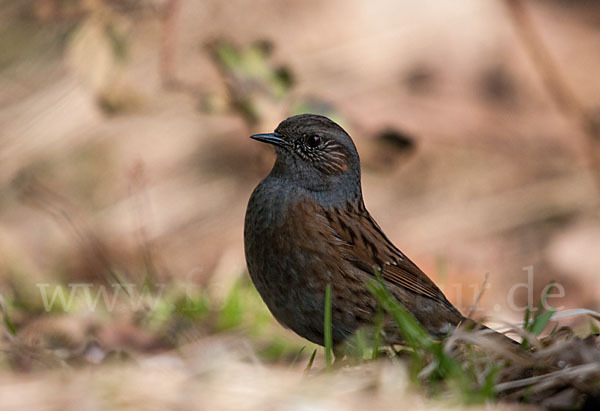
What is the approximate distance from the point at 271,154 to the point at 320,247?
5.04 feet

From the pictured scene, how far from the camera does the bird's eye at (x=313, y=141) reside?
4781mm

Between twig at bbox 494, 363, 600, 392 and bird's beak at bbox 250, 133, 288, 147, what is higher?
bird's beak at bbox 250, 133, 288, 147

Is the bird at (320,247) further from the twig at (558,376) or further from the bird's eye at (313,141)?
the twig at (558,376)

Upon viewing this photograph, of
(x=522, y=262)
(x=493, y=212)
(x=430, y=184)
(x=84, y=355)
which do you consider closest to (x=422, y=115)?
(x=430, y=184)

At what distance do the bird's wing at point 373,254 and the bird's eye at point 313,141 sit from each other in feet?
1.44

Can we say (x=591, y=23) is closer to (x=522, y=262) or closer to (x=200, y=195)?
(x=522, y=262)

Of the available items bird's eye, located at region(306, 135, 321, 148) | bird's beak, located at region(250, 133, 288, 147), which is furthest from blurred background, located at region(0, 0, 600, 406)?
bird's beak, located at region(250, 133, 288, 147)

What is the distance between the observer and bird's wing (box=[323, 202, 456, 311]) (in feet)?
14.5

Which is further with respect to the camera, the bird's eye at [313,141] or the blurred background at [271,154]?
the blurred background at [271,154]

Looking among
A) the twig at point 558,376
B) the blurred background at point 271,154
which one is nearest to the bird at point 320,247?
the blurred background at point 271,154

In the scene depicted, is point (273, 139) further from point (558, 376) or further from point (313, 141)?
point (558, 376)

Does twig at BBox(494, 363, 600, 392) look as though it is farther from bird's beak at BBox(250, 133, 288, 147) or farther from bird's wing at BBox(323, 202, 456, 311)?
bird's beak at BBox(250, 133, 288, 147)

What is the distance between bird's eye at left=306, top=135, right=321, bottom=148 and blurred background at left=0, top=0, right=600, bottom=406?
64 cm

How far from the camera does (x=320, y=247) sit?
429 cm
